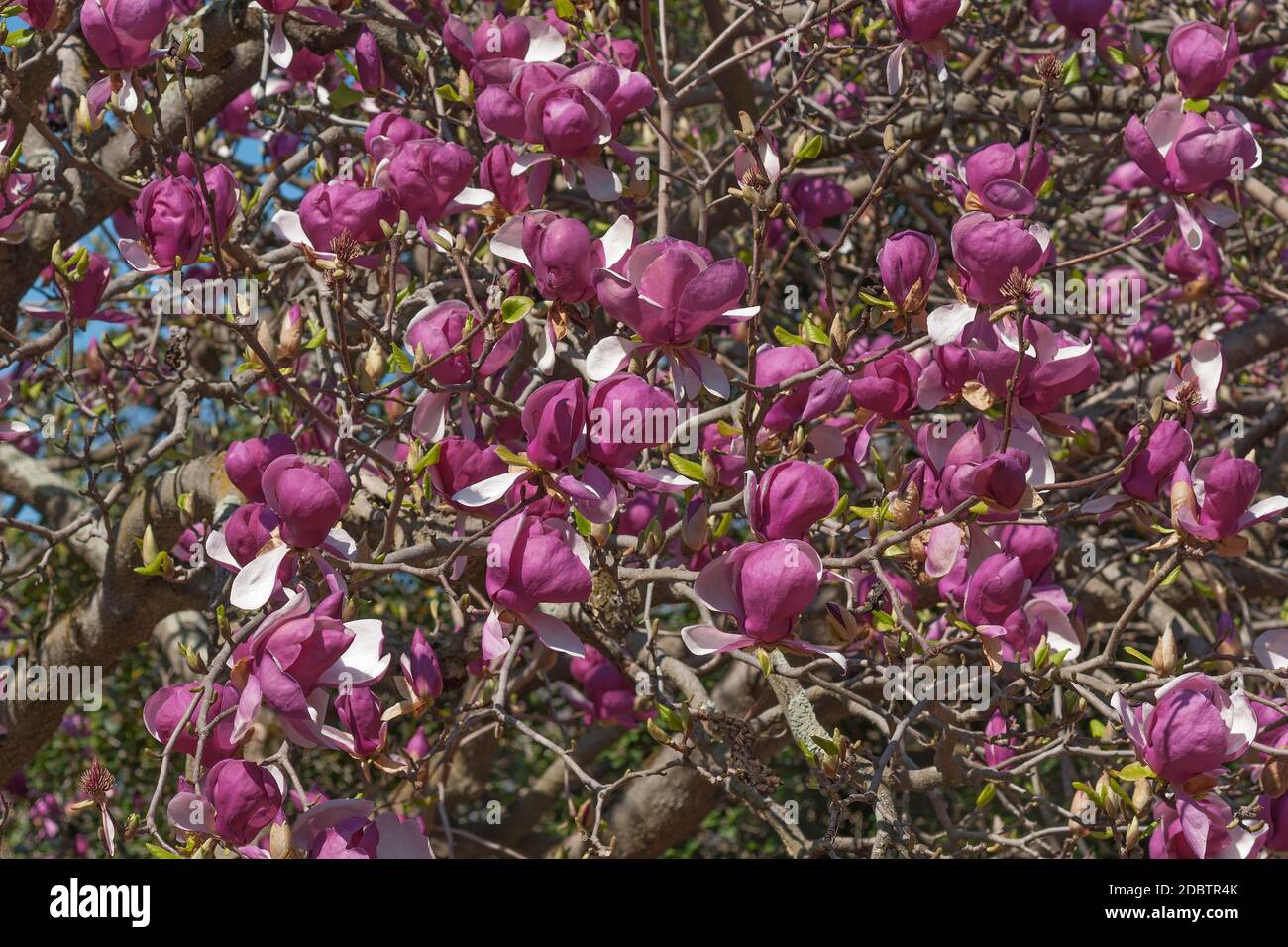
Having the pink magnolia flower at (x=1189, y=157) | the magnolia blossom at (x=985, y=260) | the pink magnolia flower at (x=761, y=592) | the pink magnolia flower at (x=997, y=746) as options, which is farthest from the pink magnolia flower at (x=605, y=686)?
the pink magnolia flower at (x=1189, y=157)

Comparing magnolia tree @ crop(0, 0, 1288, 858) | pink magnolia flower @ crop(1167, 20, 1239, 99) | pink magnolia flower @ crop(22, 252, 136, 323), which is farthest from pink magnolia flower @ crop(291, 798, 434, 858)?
pink magnolia flower @ crop(1167, 20, 1239, 99)

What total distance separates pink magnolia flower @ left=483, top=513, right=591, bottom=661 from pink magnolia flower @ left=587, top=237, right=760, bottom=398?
0.69 ft

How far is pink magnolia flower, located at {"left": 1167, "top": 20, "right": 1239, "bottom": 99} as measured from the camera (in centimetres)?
178

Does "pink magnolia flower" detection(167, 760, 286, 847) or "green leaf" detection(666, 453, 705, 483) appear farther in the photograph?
"green leaf" detection(666, 453, 705, 483)

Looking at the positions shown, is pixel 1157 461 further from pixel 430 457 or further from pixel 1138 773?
pixel 430 457

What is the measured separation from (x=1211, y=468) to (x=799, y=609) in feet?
1.78

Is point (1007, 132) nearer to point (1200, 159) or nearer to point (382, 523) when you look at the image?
point (1200, 159)

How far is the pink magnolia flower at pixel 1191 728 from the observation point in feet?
4.23

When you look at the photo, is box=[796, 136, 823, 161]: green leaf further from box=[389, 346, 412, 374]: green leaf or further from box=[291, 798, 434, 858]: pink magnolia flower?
box=[291, 798, 434, 858]: pink magnolia flower

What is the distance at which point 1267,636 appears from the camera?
148 centimetres

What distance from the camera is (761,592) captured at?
1.32 metres

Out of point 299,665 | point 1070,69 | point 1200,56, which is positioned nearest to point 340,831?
point 299,665

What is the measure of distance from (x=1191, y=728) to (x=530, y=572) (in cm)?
74
